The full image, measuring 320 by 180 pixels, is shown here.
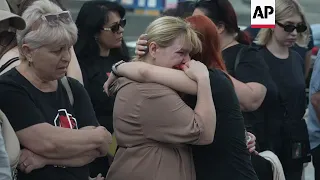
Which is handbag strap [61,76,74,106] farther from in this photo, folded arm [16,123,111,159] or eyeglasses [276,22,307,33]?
eyeglasses [276,22,307,33]

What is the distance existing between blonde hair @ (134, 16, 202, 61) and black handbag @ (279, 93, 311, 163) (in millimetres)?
1889

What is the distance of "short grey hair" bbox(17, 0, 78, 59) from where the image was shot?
3.32 m

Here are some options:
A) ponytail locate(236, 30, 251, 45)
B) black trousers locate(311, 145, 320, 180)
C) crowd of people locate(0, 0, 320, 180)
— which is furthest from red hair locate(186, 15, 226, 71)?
black trousers locate(311, 145, 320, 180)

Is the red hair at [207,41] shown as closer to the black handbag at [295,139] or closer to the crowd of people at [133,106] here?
the crowd of people at [133,106]

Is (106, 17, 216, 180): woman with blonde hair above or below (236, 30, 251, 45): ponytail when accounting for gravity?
above

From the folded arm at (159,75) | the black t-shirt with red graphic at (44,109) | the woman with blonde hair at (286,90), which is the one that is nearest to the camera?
the black t-shirt with red graphic at (44,109)

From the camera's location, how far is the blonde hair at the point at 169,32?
3367 mm

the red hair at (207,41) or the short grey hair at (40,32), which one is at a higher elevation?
the short grey hair at (40,32)

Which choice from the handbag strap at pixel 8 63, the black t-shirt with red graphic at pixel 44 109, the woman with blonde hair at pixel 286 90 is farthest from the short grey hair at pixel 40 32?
the woman with blonde hair at pixel 286 90

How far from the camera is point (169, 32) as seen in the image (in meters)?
3.37

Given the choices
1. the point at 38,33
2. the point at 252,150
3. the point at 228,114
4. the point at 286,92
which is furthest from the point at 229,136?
the point at 286,92

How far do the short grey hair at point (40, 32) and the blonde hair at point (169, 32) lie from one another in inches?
15.8

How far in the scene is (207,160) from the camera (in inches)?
134

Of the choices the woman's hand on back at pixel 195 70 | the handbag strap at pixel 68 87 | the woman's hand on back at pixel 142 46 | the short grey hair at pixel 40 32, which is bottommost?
the handbag strap at pixel 68 87
